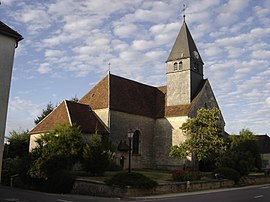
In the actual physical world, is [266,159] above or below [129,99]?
below

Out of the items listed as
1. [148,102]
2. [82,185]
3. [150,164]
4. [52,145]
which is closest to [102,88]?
[148,102]

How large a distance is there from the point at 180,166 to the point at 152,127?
6.04 metres

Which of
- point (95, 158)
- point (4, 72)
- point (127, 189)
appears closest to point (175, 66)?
point (95, 158)

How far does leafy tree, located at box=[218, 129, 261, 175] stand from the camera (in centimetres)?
2833

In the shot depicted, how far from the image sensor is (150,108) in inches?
1535

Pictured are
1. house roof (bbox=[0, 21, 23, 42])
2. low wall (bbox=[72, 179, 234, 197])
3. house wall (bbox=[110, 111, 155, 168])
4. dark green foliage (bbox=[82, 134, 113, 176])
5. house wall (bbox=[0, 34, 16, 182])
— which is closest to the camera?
house wall (bbox=[0, 34, 16, 182])

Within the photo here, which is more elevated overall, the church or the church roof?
the church roof

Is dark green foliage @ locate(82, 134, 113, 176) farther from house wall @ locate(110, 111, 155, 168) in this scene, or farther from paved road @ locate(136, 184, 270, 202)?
house wall @ locate(110, 111, 155, 168)

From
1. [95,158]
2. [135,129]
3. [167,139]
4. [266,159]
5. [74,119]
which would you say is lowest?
[95,158]

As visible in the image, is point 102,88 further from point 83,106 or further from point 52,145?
point 52,145

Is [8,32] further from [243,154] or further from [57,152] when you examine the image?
[243,154]

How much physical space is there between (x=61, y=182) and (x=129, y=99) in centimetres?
1717

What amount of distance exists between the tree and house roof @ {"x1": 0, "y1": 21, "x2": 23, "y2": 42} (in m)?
20.7

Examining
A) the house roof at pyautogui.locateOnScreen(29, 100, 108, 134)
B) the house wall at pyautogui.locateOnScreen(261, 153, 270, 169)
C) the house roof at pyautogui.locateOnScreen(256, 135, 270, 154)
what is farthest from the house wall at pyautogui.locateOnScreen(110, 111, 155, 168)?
the house roof at pyautogui.locateOnScreen(256, 135, 270, 154)
